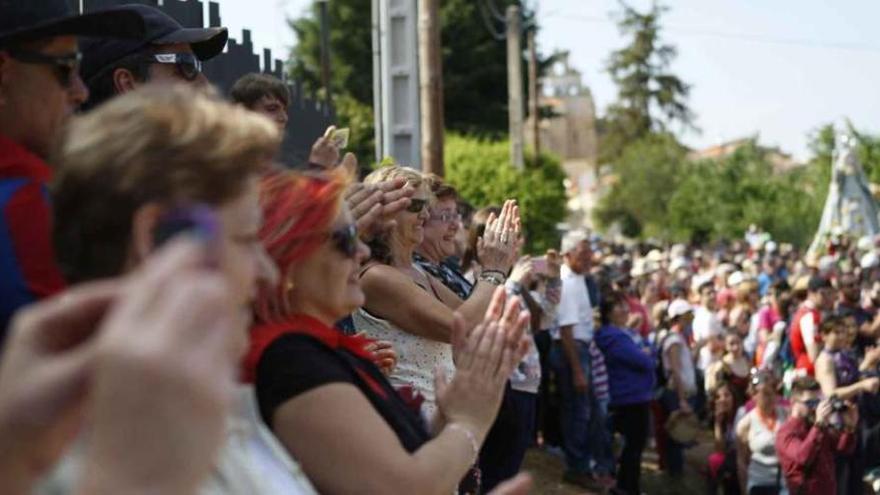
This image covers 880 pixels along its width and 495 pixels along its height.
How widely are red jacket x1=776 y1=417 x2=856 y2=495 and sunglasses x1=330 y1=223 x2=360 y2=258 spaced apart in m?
8.07

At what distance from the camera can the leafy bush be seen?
29.1m

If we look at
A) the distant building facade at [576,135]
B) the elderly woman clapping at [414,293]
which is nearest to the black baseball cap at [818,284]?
the elderly woman clapping at [414,293]

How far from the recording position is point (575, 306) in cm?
1189

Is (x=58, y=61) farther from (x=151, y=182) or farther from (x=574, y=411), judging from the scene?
(x=574, y=411)

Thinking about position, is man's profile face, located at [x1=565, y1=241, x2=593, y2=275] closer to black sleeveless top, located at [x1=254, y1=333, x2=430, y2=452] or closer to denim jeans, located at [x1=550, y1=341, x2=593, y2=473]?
denim jeans, located at [x1=550, y1=341, x2=593, y2=473]

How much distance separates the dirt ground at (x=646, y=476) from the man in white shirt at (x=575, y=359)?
25 centimetres

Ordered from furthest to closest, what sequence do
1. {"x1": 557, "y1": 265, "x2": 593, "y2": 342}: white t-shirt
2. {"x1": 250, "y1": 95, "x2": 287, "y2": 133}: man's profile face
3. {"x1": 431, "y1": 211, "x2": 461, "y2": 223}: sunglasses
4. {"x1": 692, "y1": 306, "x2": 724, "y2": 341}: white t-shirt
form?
{"x1": 692, "y1": 306, "x2": 724, "y2": 341}: white t-shirt
{"x1": 557, "y1": 265, "x2": 593, "y2": 342}: white t-shirt
{"x1": 431, "y1": 211, "x2": 461, "y2": 223}: sunglasses
{"x1": 250, "y1": 95, "x2": 287, "y2": 133}: man's profile face

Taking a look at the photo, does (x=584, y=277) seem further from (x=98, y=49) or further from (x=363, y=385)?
(x=363, y=385)

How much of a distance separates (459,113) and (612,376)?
36.0 m

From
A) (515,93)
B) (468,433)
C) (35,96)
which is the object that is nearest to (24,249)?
(35,96)

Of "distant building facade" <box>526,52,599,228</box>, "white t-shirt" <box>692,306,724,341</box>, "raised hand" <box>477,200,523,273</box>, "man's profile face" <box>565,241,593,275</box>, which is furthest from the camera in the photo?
"distant building facade" <box>526,52,599,228</box>

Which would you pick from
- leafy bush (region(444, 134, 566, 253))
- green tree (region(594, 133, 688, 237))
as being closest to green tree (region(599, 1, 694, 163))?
green tree (region(594, 133, 688, 237))

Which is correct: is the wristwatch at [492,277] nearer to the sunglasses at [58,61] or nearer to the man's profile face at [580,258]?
the sunglasses at [58,61]

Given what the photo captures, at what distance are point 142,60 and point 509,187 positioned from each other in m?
26.0
